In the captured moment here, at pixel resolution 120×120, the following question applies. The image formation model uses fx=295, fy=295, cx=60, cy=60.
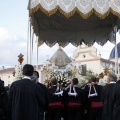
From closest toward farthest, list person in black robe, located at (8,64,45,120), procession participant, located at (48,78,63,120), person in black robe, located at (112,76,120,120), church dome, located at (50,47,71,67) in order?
person in black robe, located at (8,64,45,120), person in black robe, located at (112,76,120,120), procession participant, located at (48,78,63,120), church dome, located at (50,47,71,67)

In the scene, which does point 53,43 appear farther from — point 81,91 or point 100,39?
point 81,91

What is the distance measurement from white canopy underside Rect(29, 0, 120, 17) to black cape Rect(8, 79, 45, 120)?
5107 millimetres

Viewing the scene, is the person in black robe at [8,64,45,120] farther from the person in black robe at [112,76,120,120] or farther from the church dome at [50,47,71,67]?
the church dome at [50,47,71,67]

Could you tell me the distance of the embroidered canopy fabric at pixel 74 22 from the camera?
34.7 feet

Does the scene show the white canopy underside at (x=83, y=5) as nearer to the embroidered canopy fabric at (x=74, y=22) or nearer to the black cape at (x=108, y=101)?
the embroidered canopy fabric at (x=74, y=22)

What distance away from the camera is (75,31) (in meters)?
15.3

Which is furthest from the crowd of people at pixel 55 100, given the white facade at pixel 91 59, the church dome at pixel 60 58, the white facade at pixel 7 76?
the white facade at pixel 7 76

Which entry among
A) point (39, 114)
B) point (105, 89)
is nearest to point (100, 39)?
point (105, 89)

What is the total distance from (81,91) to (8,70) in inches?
2495

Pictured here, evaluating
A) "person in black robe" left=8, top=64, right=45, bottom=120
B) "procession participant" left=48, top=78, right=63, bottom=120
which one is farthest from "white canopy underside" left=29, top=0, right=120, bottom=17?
"person in black robe" left=8, top=64, right=45, bottom=120

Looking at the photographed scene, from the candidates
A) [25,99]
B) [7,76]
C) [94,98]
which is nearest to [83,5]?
[94,98]

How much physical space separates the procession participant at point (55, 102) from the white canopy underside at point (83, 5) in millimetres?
2690

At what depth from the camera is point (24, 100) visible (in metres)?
5.91

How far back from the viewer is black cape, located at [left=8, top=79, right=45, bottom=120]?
588cm
